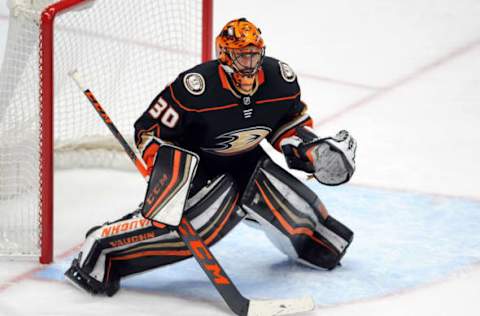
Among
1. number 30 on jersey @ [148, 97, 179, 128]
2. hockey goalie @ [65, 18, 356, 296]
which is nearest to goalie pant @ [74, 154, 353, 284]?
hockey goalie @ [65, 18, 356, 296]

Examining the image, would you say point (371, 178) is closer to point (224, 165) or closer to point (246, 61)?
point (224, 165)

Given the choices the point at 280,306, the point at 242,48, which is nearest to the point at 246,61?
the point at 242,48

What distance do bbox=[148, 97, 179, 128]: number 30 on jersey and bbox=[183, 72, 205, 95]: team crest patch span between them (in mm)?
86

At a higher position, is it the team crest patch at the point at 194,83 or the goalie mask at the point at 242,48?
the goalie mask at the point at 242,48

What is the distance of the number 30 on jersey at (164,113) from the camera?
3242 millimetres

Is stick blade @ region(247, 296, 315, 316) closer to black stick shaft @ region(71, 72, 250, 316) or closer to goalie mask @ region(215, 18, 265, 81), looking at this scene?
black stick shaft @ region(71, 72, 250, 316)

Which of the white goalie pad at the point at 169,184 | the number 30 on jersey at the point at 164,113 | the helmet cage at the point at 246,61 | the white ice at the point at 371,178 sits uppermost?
the helmet cage at the point at 246,61

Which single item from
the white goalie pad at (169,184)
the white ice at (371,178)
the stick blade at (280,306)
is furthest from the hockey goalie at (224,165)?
the stick blade at (280,306)

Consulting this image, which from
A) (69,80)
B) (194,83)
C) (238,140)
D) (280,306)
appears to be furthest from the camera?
(69,80)

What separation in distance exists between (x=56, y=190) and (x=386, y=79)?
1918 millimetres

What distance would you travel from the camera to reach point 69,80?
4.44 m

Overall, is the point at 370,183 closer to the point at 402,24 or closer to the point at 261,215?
the point at 261,215

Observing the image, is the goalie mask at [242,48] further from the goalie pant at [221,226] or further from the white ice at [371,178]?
the white ice at [371,178]

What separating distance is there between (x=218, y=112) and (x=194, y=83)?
116 mm
